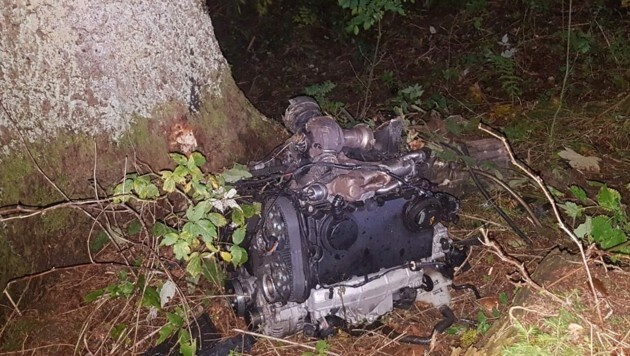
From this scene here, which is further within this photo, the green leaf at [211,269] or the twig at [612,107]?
the twig at [612,107]

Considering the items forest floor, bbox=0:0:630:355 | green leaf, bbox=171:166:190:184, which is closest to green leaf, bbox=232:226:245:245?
green leaf, bbox=171:166:190:184

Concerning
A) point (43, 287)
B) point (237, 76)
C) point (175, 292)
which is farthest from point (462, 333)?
point (237, 76)

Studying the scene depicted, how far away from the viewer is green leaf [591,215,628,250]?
2307 mm

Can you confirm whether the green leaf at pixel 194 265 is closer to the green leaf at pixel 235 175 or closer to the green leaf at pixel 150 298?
the green leaf at pixel 150 298

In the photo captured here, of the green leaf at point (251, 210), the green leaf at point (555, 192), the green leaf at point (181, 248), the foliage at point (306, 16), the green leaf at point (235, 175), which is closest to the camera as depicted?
the green leaf at point (181, 248)

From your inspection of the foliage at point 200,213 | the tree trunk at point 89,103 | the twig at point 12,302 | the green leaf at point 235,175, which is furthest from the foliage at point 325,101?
the twig at point 12,302

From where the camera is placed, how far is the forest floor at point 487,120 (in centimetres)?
207

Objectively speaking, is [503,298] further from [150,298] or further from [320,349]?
[150,298]

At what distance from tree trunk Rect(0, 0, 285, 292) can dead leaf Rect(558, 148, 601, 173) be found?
250 cm

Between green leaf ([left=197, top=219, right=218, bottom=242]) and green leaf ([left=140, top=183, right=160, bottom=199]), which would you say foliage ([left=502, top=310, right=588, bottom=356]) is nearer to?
green leaf ([left=197, top=219, right=218, bottom=242])

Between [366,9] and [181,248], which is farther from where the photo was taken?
[366,9]

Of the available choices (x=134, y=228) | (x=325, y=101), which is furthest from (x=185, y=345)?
(x=325, y=101)

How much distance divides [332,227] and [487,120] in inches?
112

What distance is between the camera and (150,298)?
246 cm
